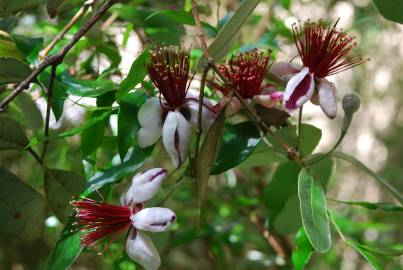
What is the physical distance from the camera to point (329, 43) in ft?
2.03

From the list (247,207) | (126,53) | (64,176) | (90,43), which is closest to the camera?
(64,176)

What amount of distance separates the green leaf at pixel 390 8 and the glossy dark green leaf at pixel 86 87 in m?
0.30

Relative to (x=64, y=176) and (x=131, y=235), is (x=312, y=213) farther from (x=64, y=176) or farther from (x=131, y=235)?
(x=64, y=176)

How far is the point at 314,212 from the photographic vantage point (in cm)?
53

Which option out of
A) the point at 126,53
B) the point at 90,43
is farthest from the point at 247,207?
the point at 90,43

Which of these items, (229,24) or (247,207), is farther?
(247,207)

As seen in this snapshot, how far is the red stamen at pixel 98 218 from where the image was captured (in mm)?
568

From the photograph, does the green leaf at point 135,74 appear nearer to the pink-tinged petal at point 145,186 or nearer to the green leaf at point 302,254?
the pink-tinged petal at point 145,186

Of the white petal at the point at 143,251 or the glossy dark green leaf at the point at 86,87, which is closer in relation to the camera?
the white petal at the point at 143,251

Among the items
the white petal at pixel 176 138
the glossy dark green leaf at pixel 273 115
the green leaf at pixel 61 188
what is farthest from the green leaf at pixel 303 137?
the green leaf at pixel 61 188

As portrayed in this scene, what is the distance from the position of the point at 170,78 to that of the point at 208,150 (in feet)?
0.37

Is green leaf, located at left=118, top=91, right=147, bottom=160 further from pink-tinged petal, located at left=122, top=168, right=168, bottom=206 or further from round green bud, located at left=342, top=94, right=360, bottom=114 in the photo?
round green bud, located at left=342, top=94, right=360, bottom=114

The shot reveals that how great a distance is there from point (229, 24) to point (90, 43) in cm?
32

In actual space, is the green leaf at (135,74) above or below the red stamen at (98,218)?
above
